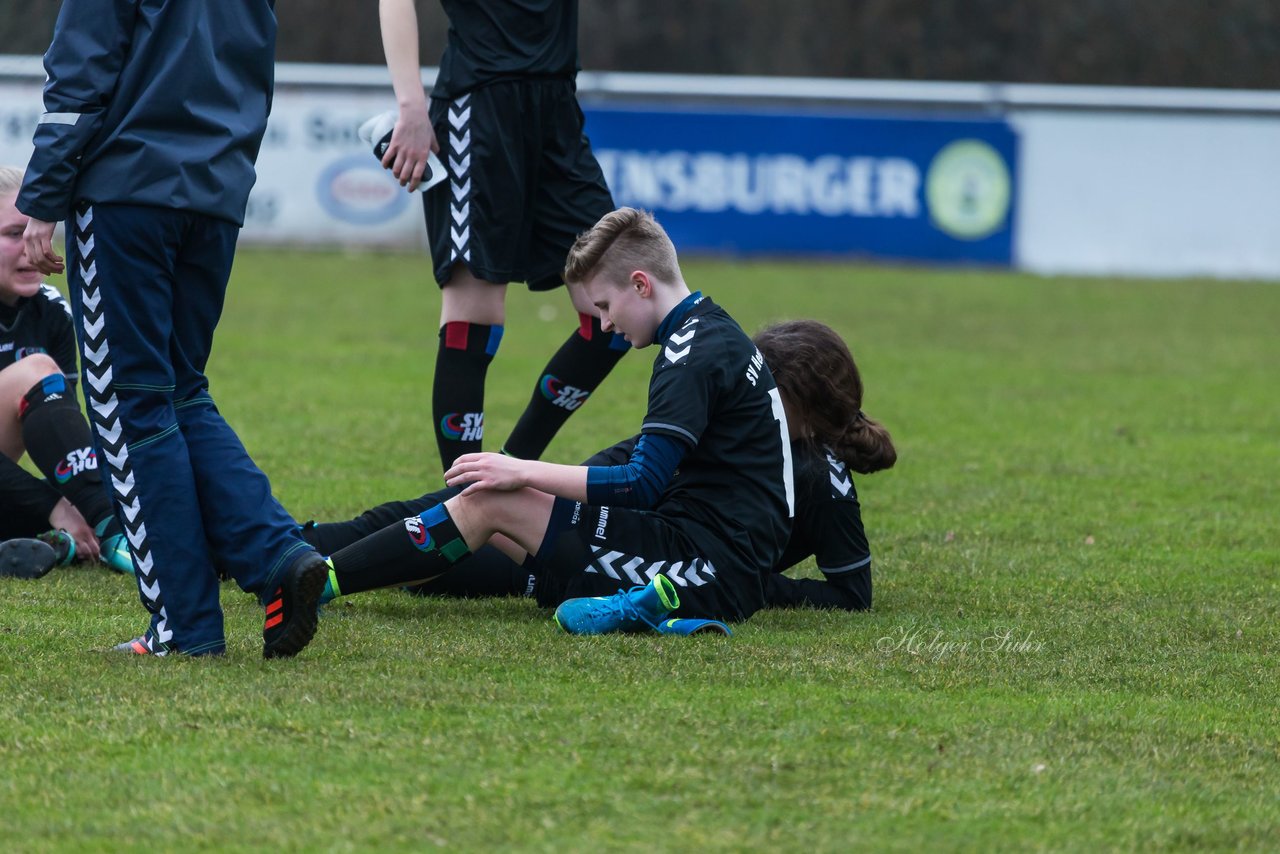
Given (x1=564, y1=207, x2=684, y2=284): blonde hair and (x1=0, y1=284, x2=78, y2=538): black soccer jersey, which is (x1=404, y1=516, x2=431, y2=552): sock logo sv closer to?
(x1=564, y1=207, x2=684, y2=284): blonde hair

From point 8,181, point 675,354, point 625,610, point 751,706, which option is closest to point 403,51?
point 8,181

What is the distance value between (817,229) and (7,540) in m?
12.5

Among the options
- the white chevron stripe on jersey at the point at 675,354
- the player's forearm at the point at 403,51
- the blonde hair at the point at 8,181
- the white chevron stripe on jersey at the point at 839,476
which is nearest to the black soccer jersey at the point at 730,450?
the white chevron stripe on jersey at the point at 675,354

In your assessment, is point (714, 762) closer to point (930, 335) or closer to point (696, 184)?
point (930, 335)

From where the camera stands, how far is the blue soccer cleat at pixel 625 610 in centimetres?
377

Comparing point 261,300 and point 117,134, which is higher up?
point 117,134

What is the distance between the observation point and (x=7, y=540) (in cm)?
459

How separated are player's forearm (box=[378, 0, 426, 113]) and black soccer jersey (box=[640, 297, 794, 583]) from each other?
1.24 m

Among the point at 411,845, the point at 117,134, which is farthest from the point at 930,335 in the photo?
the point at 411,845

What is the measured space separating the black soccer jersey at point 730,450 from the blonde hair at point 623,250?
136 millimetres

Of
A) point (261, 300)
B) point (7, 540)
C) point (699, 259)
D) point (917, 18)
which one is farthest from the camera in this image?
point (917, 18)

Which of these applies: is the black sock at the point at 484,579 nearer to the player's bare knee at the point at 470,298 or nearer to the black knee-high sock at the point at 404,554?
the black knee-high sock at the point at 404,554

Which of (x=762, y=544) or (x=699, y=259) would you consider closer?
(x=762, y=544)

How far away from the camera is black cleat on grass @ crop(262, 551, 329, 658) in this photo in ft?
11.2
